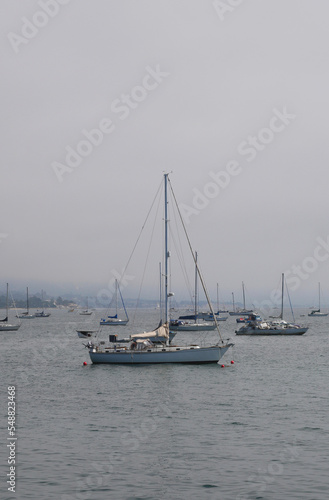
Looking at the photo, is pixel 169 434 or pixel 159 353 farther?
pixel 159 353

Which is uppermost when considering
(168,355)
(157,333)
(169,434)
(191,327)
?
(157,333)

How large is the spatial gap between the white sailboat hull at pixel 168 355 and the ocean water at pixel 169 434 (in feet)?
3.18

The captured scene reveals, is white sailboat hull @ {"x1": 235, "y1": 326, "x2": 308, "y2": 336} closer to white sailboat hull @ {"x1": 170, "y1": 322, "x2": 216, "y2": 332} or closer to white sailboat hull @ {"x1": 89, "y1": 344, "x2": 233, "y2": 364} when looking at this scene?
white sailboat hull @ {"x1": 170, "y1": 322, "x2": 216, "y2": 332}

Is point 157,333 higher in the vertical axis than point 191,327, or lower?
higher

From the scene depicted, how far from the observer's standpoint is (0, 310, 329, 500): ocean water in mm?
22938

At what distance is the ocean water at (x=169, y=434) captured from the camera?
22.9m

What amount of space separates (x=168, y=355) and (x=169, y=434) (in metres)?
25.1

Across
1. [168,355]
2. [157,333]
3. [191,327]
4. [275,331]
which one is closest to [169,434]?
[168,355]

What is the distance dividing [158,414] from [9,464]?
38.7 ft

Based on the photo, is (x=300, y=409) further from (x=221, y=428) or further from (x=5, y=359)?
(x=5, y=359)

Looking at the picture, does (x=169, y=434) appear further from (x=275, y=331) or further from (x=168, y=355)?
(x=275, y=331)

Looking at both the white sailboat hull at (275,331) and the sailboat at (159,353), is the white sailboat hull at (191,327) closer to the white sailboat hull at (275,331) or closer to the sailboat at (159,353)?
the white sailboat hull at (275,331)

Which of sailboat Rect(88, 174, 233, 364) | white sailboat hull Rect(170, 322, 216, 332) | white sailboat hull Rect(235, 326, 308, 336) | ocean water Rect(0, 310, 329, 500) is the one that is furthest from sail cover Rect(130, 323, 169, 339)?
white sailboat hull Rect(170, 322, 216, 332)

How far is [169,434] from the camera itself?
30719mm
